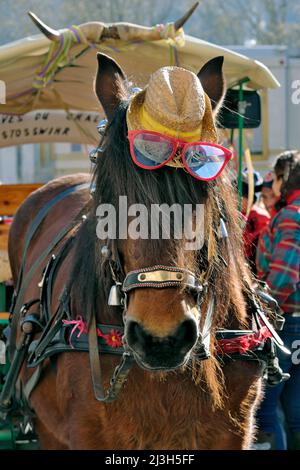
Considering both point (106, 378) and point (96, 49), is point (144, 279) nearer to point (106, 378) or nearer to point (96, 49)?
point (106, 378)

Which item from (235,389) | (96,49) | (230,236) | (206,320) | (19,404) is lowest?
(19,404)

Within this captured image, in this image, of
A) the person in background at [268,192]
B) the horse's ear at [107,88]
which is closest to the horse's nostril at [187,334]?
the horse's ear at [107,88]

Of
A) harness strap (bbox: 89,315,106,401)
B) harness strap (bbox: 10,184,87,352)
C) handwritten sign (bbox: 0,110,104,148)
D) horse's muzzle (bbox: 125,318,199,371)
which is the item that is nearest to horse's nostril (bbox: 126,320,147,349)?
horse's muzzle (bbox: 125,318,199,371)

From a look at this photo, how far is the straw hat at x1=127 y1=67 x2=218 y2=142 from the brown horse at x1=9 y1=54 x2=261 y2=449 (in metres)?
0.12

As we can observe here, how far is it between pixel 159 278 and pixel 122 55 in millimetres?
2699

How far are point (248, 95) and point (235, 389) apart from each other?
2899 mm

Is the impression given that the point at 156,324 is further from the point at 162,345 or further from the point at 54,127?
the point at 54,127

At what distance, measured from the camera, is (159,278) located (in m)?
2.69

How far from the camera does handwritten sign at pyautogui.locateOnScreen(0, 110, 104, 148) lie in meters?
6.65

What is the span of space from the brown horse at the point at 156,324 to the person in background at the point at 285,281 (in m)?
1.08

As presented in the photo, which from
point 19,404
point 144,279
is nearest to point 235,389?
point 144,279

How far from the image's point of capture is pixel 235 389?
3.25 metres

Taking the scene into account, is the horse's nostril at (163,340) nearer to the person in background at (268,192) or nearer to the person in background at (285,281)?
the person in background at (285,281)

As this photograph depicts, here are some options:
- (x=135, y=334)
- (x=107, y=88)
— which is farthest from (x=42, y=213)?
(x=135, y=334)
